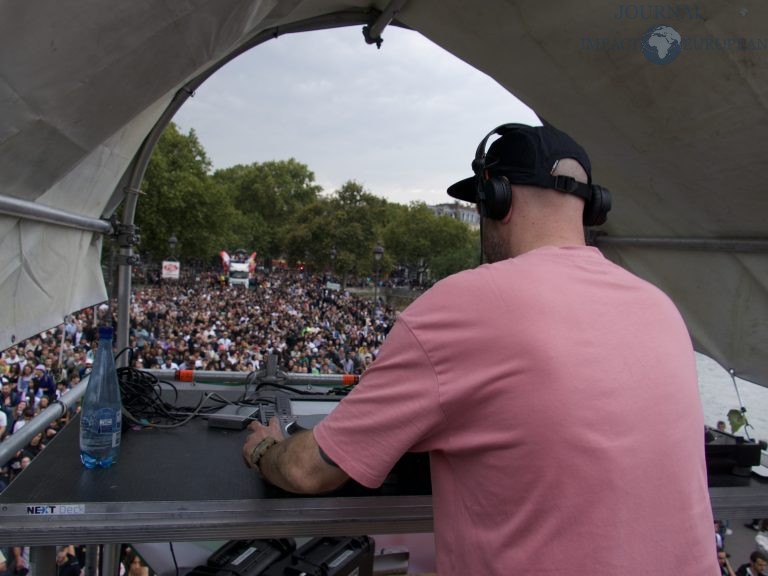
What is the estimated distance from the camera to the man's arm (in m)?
1.13

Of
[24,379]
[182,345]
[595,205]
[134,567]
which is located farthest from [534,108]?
[182,345]

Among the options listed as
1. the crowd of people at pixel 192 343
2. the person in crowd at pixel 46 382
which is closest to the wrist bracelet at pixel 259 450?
the crowd of people at pixel 192 343

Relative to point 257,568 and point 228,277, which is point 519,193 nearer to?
point 257,568

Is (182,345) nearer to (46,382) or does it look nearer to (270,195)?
(46,382)

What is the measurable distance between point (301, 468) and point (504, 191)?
75cm

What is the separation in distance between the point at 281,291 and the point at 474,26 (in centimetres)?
3569

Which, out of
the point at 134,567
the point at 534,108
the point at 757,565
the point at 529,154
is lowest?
the point at 757,565

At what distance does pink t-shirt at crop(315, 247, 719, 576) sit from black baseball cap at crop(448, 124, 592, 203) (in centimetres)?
21

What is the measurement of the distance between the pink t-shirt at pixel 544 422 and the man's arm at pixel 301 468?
0.08 metres

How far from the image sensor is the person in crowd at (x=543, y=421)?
0.92 meters

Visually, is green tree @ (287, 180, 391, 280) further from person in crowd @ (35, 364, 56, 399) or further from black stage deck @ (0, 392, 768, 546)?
black stage deck @ (0, 392, 768, 546)

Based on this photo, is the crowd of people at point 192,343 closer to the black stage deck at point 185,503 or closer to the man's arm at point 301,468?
the black stage deck at point 185,503

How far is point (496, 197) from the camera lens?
3.82 feet

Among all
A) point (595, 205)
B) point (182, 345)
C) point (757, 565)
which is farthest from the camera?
point (182, 345)
